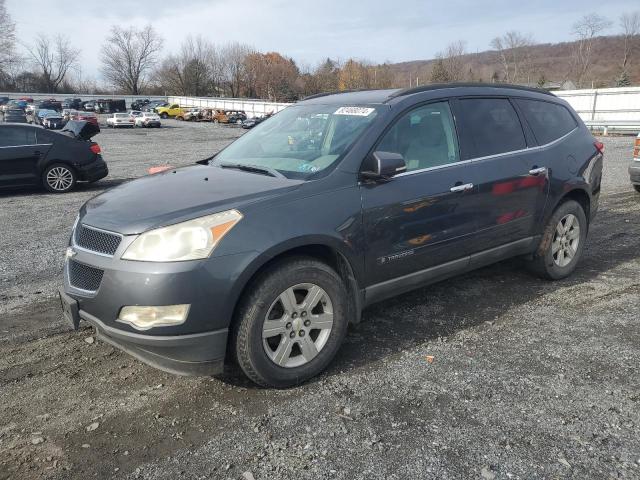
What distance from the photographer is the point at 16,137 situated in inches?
411

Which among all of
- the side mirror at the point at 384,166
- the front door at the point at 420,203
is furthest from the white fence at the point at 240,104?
the side mirror at the point at 384,166

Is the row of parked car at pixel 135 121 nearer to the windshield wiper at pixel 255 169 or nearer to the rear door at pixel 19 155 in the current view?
the rear door at pixel 19 155

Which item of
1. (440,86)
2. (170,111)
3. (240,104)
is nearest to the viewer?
(440,86)

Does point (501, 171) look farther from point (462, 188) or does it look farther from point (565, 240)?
point (565, 240)

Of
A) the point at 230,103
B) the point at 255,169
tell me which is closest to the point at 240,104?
the point at 230,103

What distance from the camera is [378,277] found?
3.54 m

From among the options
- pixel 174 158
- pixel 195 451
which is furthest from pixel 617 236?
pixel 174 158

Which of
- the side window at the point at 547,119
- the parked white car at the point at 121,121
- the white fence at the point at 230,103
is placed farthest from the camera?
the white fence at the point at 230,103

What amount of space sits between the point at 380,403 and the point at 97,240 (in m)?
1.93

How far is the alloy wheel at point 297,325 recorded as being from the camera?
10.1ft

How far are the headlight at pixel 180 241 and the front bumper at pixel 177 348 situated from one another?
0.43 meters

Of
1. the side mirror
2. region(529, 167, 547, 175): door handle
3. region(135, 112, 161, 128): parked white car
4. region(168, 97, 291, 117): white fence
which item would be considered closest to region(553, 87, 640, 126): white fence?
region(529, 167, 547, 175): door handle

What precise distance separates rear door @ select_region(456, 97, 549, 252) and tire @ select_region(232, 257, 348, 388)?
5.09ft

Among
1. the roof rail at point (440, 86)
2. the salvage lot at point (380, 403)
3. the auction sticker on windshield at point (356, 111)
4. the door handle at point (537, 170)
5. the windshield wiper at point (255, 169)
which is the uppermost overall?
the roof rail at point (440, 86)
